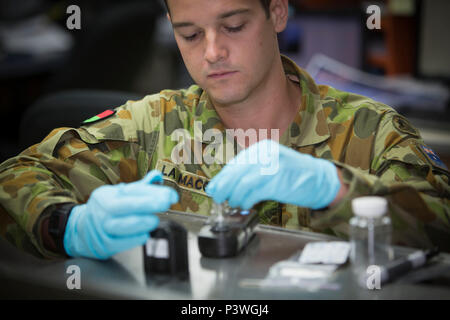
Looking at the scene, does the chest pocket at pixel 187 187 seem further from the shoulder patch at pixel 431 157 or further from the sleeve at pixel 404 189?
the shoulder patch at pixel 431 157

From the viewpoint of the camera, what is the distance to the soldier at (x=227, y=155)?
1.09 meters

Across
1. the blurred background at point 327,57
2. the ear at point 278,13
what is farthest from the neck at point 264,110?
the blurred background at point 327,57

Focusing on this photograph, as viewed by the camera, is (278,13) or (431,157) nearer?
(431,157)

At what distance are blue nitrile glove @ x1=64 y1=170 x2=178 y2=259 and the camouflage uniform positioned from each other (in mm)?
96

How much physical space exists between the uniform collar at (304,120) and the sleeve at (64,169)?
0.52 feet

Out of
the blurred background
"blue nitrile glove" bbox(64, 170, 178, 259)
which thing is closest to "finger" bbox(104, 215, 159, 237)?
"blue nitrile glove" bbox(64, 170, 178, 259)

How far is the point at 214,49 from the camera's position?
137cm

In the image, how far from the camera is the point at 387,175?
4.56ft

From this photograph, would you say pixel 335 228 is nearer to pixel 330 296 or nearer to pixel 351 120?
pixel 330 296

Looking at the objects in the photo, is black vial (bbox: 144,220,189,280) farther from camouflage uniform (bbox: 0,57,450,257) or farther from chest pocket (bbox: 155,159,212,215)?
chest pocket (bbox: 155,159,212,215)

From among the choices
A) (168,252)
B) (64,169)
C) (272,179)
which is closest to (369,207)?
(272,179)

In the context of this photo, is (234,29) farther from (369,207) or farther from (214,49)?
(369,207)

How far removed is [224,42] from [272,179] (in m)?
0.44
